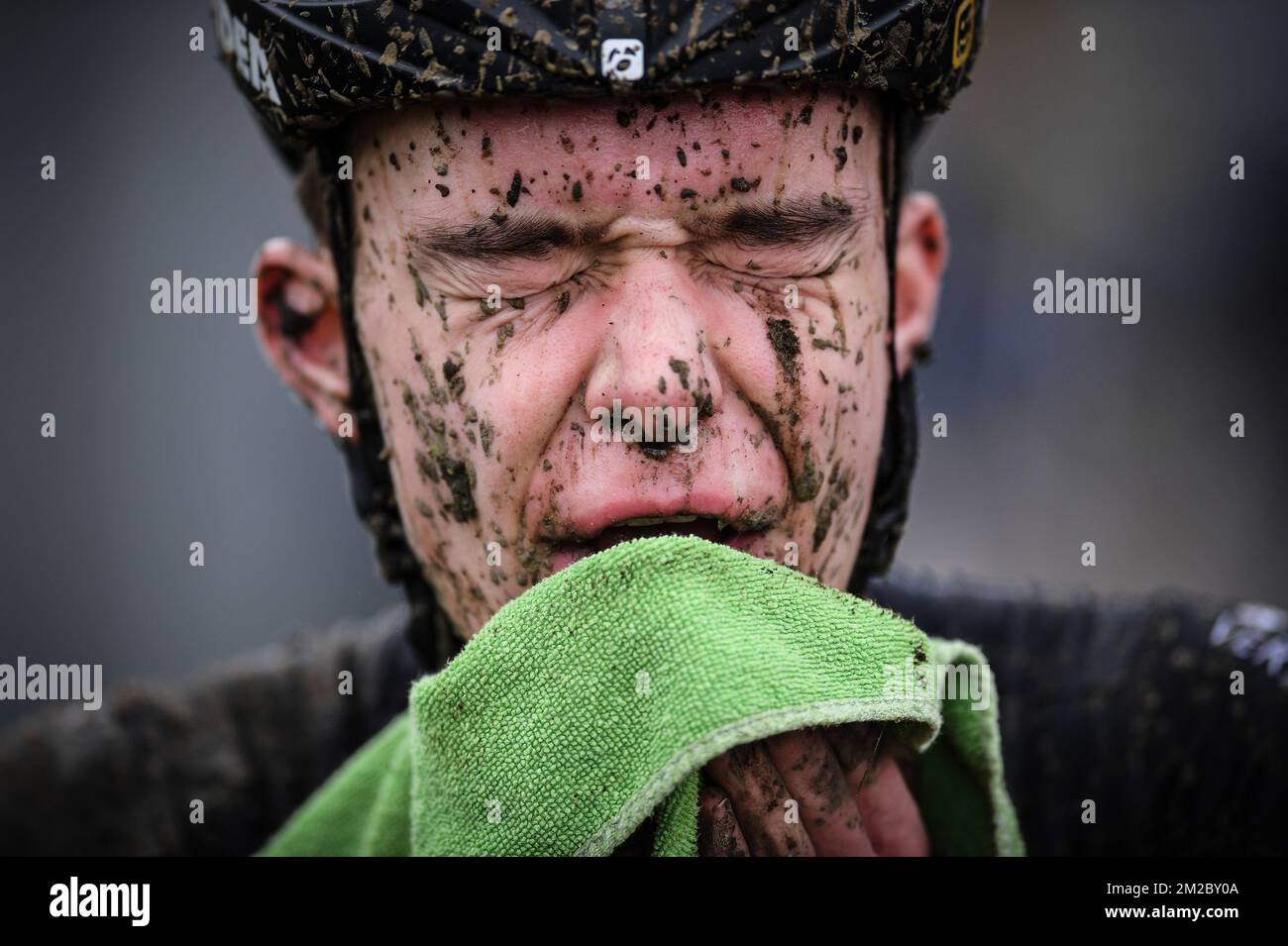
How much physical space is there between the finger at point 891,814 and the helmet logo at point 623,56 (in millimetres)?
947

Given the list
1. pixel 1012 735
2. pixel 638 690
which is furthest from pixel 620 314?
pixel 1012 735

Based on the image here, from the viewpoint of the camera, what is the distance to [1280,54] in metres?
3.94

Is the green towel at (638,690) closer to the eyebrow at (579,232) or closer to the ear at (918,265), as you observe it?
the eyebrow at (579,232)

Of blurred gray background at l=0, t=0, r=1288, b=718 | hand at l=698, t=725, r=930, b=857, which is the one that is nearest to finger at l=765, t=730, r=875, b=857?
hand at l=698, t=725, r=930, b=857

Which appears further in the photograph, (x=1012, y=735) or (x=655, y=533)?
(x=1012, y=735)

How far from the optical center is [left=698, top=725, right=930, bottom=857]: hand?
1.46 metres

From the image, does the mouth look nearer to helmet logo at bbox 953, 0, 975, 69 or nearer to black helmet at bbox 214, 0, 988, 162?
black helmet at bbox 214, 0, 988, 162

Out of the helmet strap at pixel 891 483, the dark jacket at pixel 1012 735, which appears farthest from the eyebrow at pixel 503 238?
the dark jacket at pixel 1012 735

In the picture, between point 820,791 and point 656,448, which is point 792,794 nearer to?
point 820,791

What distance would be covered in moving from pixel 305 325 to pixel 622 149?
783 millimetres

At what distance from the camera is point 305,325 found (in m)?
2.07

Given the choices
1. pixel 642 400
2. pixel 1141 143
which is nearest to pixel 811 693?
pixel 642 400

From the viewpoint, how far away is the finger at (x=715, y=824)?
1.46 metres
